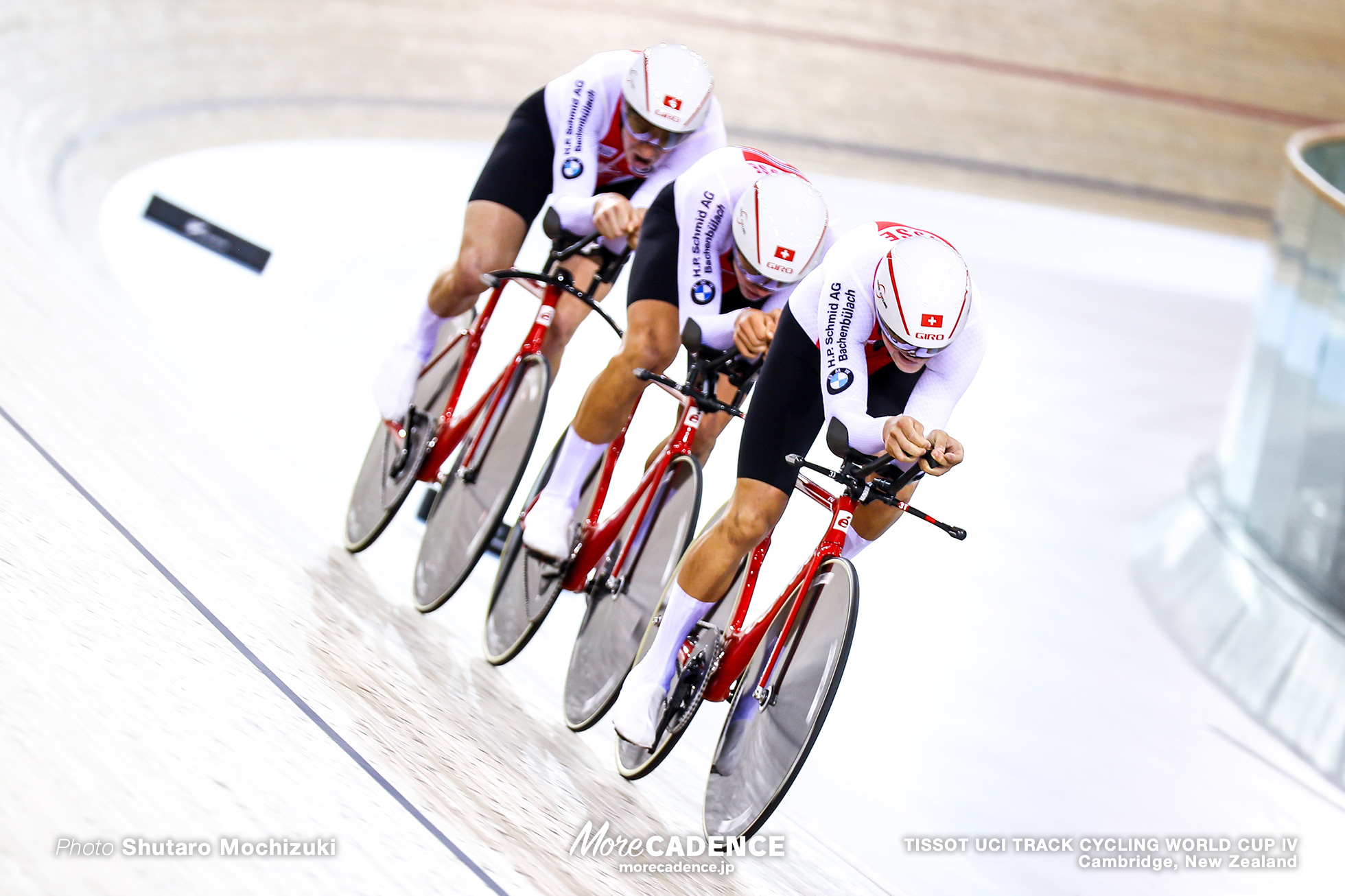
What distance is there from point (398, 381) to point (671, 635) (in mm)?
1277

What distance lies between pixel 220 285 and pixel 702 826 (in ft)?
12.9

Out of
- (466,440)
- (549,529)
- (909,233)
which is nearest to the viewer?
(909,233)

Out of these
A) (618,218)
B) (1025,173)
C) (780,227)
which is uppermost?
(780,227)

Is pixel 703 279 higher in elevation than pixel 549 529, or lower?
higher

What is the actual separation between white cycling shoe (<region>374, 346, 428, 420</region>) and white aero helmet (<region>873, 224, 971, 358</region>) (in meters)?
1.66

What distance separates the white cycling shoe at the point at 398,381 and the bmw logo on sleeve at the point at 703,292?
1086mm

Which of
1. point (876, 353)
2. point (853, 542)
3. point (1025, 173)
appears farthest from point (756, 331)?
point (1025, 173)

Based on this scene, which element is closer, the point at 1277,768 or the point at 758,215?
the point at 758,215

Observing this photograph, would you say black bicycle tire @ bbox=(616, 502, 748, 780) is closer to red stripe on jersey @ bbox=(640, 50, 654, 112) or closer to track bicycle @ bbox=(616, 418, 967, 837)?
track bicycle @ bbox=(616, 418, 967, 837)

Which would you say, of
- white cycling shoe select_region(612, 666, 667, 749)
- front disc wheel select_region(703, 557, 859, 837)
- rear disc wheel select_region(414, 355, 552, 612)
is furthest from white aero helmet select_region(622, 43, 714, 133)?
white cycling shoe select_region(612, 666, 667, 749)

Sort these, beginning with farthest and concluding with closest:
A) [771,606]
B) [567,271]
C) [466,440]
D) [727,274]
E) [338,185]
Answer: [338,185]
[466,440]
[567,271]
[727,274]
[771,606]

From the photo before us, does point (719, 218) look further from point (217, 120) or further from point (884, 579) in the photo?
point (217, 120)

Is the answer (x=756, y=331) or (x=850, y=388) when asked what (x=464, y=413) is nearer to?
(x=756, y=331)

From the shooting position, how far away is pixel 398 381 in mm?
3543
